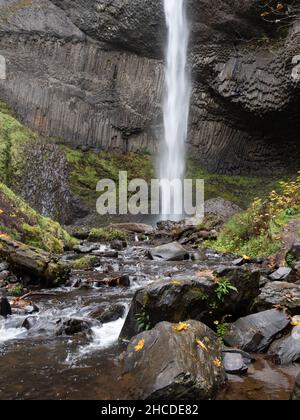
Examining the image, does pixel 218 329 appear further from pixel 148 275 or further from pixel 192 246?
pixel 192 246

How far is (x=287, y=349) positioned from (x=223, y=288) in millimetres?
958

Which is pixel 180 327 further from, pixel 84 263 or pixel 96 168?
pixel 96 168

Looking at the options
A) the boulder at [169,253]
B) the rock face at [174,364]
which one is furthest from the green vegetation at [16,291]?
the boulder at [169,253]

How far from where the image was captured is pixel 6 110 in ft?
76.4

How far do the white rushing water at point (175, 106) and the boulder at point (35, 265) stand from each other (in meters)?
16.5

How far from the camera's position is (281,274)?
6328 mm

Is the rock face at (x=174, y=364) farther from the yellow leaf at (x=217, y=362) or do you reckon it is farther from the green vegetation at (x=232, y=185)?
the green vegetation at (x=232, y=185)

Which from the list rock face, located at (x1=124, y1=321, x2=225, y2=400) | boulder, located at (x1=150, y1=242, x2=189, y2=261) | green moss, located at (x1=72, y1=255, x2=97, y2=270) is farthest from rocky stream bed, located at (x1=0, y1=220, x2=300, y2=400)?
boulder, located at (x1=150, y1=242, x2=189, y2=261)

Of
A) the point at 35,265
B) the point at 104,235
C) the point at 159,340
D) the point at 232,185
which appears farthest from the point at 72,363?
the point at 232,185

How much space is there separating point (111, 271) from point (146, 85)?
18439 mm

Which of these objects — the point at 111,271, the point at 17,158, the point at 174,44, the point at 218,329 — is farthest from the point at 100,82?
the point at 218,329
